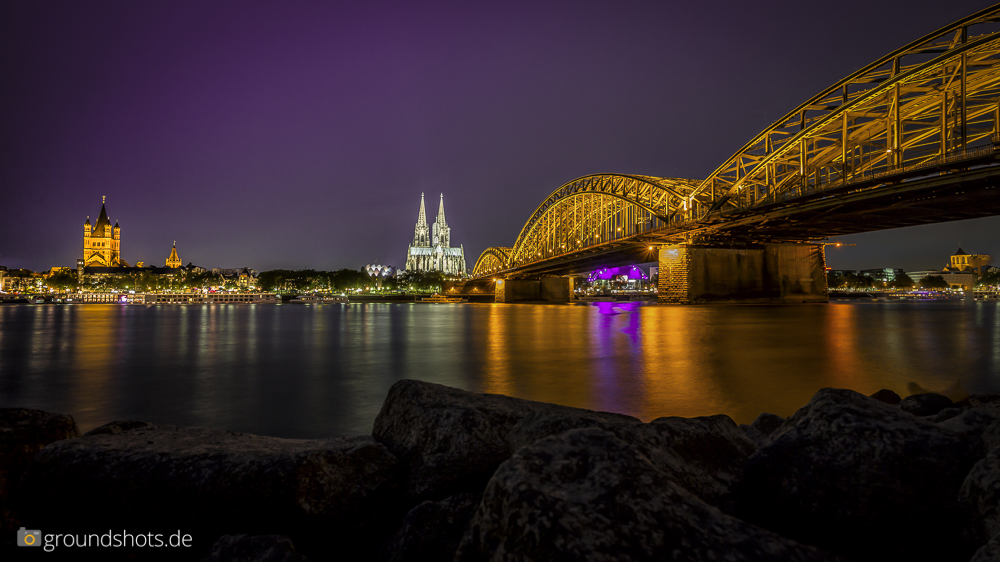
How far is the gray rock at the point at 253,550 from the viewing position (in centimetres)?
245

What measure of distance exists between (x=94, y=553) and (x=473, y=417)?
7.95ft

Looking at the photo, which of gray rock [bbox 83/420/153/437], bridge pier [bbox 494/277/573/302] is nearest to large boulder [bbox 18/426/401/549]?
gray rock [bbox 83/420/153/437]

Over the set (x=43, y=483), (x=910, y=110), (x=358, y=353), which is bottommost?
(x=358, y=353)

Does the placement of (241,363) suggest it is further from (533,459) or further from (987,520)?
(987,520)

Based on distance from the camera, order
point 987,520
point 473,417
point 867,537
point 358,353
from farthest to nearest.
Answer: point 358,353
point 473,417
point 867,537
point 987,520

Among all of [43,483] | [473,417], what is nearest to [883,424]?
[473,417]

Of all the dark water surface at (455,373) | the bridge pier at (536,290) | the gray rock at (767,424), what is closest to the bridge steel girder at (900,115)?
the dark water surface at (455,373)

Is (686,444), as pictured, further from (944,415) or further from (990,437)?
(944,415)

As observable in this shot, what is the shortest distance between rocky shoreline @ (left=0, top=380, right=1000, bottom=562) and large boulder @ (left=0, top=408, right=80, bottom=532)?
0.01 meters

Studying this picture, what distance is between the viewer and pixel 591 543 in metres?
1.72

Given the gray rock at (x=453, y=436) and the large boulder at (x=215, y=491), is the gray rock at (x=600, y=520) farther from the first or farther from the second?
the large boulder at (x=215, y=491)

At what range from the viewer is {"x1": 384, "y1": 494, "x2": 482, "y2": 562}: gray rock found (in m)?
2.60

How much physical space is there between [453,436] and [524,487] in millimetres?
1513

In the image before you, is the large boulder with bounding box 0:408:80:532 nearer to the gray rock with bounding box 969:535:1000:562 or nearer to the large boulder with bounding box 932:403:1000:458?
the gray rock with bounding box 969:535:1000:562
